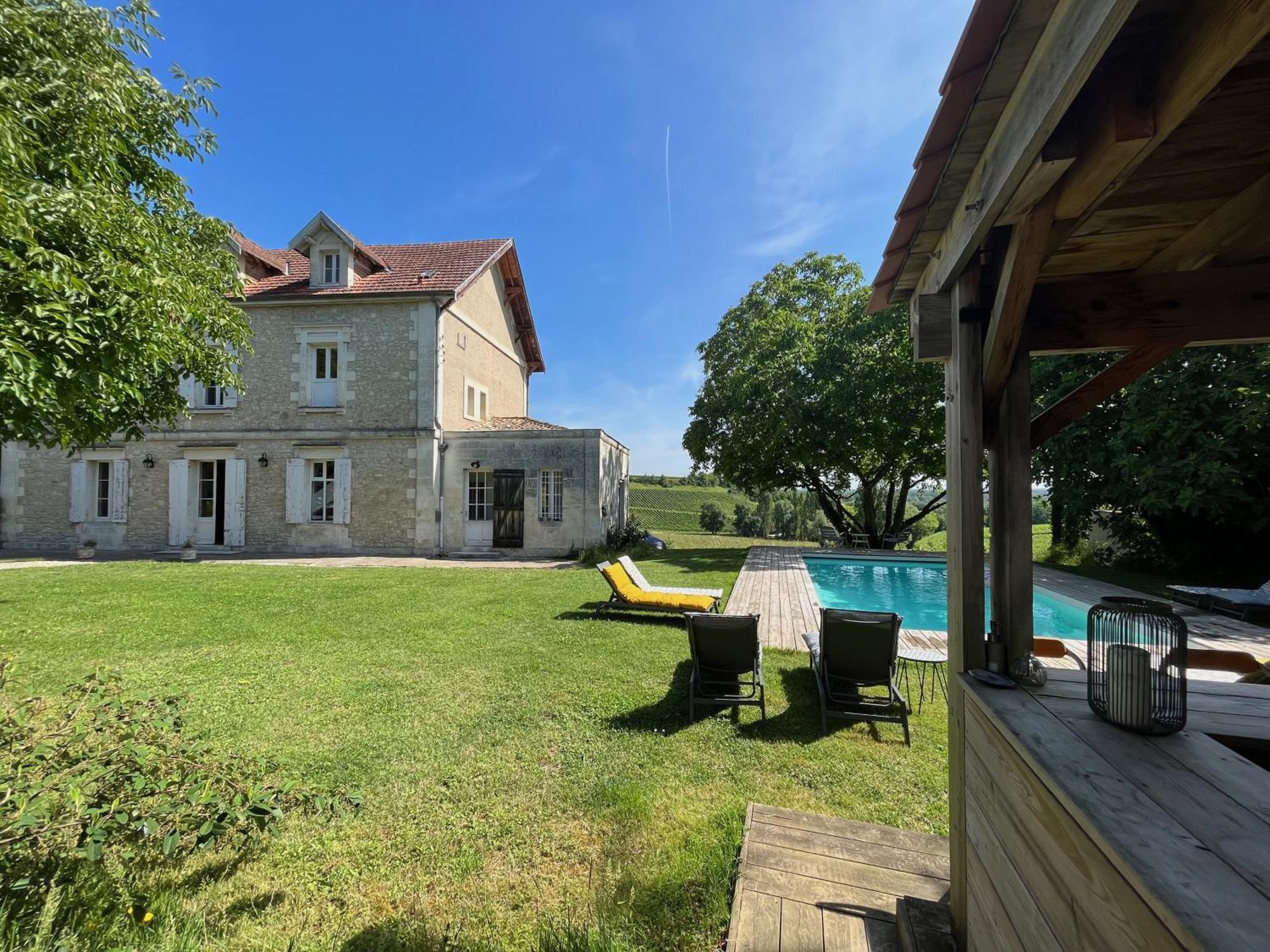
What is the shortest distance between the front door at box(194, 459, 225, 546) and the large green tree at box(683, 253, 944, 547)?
1429 centimetres

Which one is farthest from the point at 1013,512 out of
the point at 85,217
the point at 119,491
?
the point at 119,491

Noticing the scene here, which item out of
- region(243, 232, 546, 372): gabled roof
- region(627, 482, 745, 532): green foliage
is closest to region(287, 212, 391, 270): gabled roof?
region(243, 232, 546, 372): gabled roof

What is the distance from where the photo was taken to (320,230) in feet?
44.5

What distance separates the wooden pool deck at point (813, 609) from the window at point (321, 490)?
1124cm

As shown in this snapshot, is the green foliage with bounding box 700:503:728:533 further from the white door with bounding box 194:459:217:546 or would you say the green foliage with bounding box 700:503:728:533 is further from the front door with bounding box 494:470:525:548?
the white door with bounding box 194:459:217:546

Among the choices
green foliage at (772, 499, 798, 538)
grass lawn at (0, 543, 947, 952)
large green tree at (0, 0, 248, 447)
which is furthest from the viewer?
green foliage at (772, 499, 798, 538)

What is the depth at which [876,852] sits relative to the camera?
229cm

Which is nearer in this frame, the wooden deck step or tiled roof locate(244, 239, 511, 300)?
the wooden deck step

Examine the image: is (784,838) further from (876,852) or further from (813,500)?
(813,500)

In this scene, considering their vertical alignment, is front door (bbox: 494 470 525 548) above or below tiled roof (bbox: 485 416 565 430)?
below

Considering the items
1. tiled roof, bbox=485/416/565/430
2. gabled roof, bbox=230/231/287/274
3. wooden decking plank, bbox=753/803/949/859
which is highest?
gabled roof, bbox=230/231/287/274

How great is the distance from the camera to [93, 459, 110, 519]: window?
14.0 meters

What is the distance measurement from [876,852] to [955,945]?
591 millimetres

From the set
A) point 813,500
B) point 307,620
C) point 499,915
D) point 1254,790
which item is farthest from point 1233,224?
point 813,500
